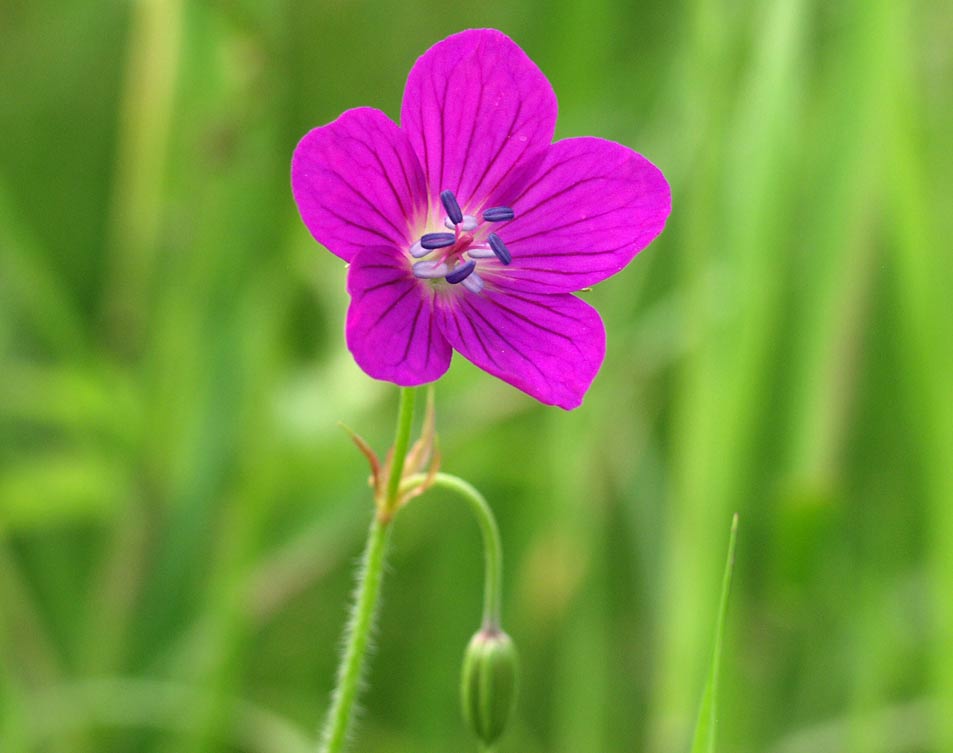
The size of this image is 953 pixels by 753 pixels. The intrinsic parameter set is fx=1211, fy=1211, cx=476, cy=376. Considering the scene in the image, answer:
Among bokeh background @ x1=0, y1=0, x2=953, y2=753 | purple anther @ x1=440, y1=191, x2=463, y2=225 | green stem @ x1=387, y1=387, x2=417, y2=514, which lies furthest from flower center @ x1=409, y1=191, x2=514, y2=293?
bokeh background @ x1=0, y1=0, x2=953, y2=753

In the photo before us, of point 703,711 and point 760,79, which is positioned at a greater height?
point 760,79

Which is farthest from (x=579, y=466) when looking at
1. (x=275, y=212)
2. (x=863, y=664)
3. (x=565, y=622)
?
(x=275, y=212)

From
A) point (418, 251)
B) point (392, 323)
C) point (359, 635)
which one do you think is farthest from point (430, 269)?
point (359, 635)

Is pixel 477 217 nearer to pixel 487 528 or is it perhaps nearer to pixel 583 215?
pixel 583 215

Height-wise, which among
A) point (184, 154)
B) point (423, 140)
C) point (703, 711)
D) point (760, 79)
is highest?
point (184, 154)

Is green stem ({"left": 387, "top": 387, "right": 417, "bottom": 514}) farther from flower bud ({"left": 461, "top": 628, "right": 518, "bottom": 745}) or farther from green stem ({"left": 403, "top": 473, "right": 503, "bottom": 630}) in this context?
flower bud ({"left": 461, "top": 628, "right": 518, "bottom": 745})

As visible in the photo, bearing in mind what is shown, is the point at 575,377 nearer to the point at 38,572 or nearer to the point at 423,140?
the point at 423,140
